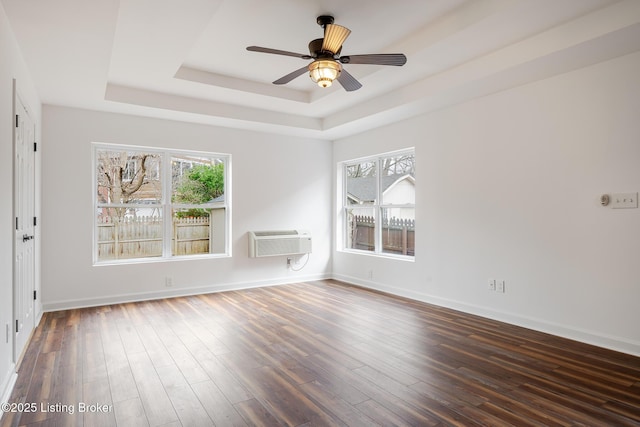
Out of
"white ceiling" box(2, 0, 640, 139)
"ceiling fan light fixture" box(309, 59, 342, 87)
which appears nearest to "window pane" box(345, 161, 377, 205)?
"white ceiling" box(2, 0, 640, 139)

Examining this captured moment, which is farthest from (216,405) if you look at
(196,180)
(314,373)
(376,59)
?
(196,180)

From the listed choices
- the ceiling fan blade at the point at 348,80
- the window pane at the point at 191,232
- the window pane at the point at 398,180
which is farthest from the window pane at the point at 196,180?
the ceiling fan blade at the point at 348,80

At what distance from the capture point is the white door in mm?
2895

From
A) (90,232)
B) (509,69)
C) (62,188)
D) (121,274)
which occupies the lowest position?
(121,274)

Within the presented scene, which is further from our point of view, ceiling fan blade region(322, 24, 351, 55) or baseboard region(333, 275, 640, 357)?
baseboard region(333, 275, 640, 357)

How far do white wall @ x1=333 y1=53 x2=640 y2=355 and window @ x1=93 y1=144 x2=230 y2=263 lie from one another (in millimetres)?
2818

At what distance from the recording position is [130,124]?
495 centimetres

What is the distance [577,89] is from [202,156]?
4498 millimetres

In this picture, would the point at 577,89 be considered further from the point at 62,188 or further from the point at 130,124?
the point at 62,188

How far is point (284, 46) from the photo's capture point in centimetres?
364

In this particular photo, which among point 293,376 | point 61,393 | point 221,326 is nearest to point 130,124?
point 221,326

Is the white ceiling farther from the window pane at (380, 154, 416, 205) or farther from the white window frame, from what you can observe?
the white window frame

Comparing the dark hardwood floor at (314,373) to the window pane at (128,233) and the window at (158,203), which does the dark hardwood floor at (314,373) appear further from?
the window at (158,203)

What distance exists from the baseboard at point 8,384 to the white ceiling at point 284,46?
229 centimetres
